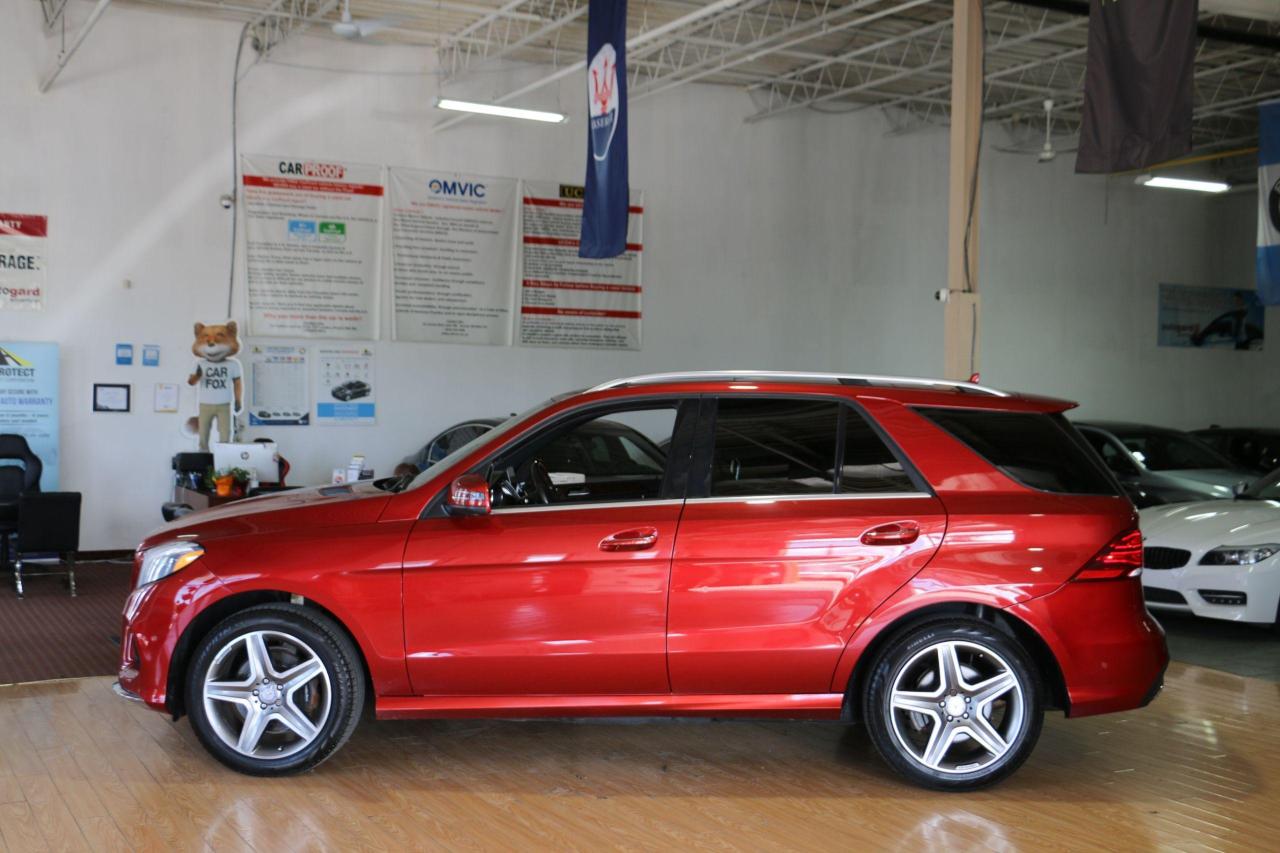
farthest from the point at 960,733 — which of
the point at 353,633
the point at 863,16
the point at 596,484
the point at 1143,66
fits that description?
the point at 863,16

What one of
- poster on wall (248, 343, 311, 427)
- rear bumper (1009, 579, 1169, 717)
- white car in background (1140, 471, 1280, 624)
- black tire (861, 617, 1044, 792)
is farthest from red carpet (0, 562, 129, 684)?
white car in background (1140, 471, 1280, 624)

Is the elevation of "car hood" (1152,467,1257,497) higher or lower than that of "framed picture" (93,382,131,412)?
lower

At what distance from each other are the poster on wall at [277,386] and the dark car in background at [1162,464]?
23.5 feet

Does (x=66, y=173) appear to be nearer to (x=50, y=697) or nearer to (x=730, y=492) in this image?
(x=50, y=697)

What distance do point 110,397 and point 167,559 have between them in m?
7.39

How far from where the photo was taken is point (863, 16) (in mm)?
11445

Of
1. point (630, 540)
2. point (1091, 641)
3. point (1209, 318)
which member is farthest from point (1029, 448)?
point (1209, 318)

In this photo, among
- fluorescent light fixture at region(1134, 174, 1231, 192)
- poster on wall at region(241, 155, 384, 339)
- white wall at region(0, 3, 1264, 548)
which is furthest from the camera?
fluorescent light fixture at region(1134, 174, 1231, 192)

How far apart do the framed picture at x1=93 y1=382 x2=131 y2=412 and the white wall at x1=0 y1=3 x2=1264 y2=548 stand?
4.4 inches

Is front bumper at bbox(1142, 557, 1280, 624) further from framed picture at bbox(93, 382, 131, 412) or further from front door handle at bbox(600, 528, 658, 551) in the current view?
framed picture at bbox(93, 382, 131, 412)

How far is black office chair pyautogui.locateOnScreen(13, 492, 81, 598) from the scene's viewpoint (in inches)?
349

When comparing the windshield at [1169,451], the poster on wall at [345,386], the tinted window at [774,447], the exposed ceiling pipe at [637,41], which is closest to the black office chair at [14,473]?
the poster on wall at [345,386]

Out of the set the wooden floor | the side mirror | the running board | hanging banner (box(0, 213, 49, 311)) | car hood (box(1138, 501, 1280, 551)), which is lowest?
the wooden floor

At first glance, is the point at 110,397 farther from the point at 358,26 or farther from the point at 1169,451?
the point at 1169,451
